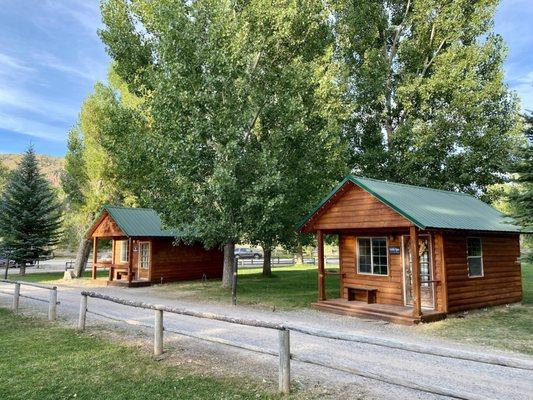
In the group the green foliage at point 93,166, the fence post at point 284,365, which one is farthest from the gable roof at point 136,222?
the fence post at point 284,365

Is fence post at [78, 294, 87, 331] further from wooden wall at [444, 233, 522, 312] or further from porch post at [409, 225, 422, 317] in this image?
wooden wall at [444, 233, 522, 312]

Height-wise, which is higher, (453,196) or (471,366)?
(453,196)

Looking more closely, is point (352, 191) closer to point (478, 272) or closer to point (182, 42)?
point (478, 272)

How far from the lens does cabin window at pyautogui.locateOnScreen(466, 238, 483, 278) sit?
14.8 m

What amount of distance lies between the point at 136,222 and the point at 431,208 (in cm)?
1727

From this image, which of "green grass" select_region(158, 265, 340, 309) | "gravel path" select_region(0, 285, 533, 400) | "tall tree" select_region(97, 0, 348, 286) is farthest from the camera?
"tall tree" select_region(97, 0, 348, 286)

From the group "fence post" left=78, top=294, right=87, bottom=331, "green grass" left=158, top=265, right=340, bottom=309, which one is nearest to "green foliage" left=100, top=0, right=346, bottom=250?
"green grass" left=158, top=265, right=340, bottom=309

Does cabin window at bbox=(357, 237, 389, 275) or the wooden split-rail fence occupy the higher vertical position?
cabin window at bbox=(357, 237, 389, 275)

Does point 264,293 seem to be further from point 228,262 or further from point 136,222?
point 136,222

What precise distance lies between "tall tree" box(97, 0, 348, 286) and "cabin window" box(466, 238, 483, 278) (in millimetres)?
6918

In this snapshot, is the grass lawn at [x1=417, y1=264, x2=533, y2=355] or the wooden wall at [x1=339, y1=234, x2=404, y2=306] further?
the wooden wall at [x1=339, y1=234, x2=404, y2=306]

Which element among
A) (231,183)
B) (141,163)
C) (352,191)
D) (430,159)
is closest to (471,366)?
(352,191)

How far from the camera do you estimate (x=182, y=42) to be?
18.6 meters

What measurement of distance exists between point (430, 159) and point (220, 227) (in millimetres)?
14879
